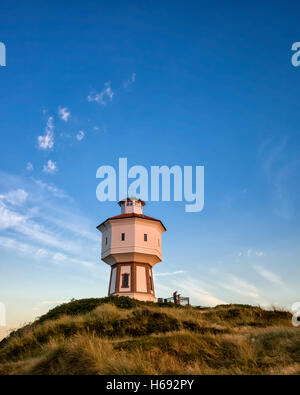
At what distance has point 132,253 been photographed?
116 ft

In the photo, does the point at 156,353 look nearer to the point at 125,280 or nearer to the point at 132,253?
the point at 132,253

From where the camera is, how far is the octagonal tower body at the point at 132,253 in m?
35.8

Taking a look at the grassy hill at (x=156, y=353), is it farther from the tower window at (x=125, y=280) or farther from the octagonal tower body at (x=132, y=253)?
the tower window at (x=125, y=280)

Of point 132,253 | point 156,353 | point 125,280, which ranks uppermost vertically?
point 132,253

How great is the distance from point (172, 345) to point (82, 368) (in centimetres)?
319

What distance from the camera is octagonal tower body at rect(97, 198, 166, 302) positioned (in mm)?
35750

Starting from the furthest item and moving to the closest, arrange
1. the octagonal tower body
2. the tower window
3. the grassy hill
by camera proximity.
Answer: the tower window, the octagonal tower body, the grassy hill

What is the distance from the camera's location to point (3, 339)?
20.0 metres

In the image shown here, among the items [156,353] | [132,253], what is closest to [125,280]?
[132,253]

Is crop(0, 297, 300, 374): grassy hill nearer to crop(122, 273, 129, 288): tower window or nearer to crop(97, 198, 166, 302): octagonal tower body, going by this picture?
crop(97, 198, 166, 302): octagonal tower body

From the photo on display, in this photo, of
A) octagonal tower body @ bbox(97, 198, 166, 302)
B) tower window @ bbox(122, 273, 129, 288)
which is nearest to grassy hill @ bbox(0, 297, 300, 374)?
octagonal tower body @ bbox(97, 198, 166, 302)

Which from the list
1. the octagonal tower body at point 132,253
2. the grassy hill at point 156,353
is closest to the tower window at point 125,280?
the octagonal tower body at point 132,253
